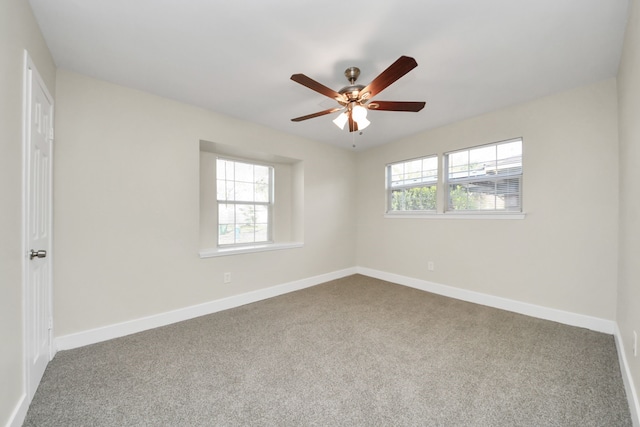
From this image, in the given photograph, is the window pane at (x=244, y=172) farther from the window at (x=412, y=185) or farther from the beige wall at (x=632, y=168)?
the beige wall at (x=632, y=168)

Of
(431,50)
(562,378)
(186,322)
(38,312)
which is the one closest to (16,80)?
(38,312)

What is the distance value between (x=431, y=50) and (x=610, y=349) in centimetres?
277

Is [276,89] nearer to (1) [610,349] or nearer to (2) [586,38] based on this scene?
(2) [586,38]

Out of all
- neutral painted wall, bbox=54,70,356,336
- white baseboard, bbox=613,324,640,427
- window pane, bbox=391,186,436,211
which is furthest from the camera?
window pane, bbox=391,186,436,211

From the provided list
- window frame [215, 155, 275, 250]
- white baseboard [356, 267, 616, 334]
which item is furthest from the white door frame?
white baseboard [356, 267, 616, 334]

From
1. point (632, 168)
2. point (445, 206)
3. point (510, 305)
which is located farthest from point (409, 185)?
point (632, 168)

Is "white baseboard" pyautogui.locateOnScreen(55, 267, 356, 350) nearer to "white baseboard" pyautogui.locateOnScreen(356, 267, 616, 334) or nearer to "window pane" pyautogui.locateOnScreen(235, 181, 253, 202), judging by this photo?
"window pane" pyautogui.locateOnScreen(235, 181, 253, 202)

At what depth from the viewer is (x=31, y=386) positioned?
158cm

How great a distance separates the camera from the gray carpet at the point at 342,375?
1466 mm

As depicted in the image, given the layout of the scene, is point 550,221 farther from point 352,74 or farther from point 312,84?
point 312,84

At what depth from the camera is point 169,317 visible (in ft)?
8.85

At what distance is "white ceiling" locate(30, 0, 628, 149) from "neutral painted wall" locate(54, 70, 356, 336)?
286 mm

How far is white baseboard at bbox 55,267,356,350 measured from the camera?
7.27 feet

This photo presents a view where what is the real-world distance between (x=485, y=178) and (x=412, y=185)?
1008 mm
